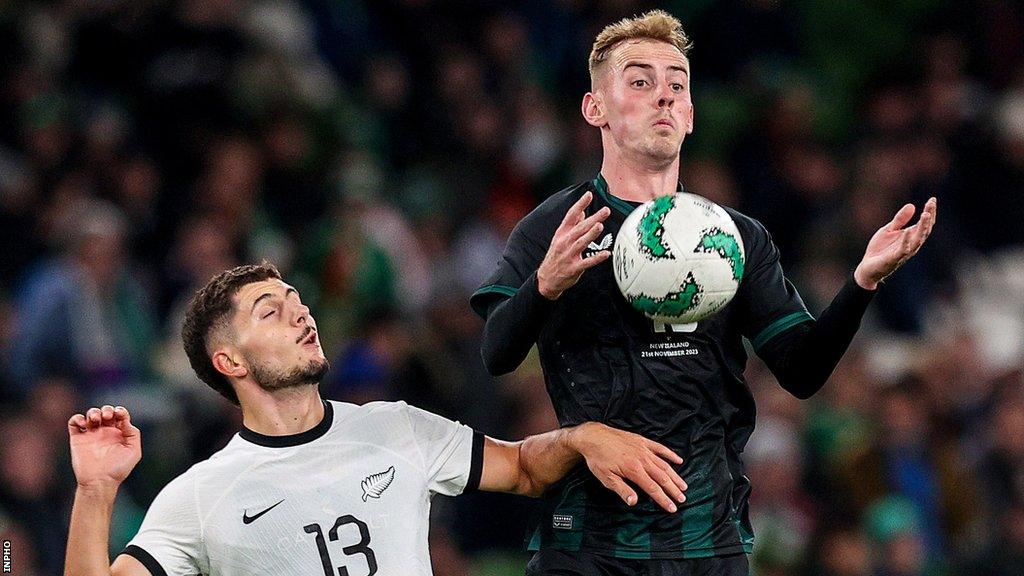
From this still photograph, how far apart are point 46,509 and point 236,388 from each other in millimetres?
3092

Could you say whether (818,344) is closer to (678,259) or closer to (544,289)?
(678,259)

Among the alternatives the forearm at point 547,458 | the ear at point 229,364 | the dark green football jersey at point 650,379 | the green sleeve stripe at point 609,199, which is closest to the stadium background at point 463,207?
the ear at point 229,364

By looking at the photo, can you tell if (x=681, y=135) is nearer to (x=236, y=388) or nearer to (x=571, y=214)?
(x=571, y=214)

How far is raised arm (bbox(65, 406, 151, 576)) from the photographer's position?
522cm

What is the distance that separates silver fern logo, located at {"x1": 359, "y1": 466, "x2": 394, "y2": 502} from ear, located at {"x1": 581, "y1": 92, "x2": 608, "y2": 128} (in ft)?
4.50

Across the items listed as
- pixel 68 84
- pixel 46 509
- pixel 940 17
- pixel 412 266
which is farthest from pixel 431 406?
pixel 940 17

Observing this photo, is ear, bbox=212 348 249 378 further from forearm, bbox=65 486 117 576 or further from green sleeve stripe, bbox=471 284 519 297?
green sleeve stripe, bbox=471 284 519 297

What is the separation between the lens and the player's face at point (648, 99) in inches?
214

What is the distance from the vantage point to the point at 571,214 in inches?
195

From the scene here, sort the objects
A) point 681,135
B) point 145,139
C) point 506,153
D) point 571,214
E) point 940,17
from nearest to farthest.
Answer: point 571,214 < point 681,135 < point 145,139 < point 506,153 < point 940,17

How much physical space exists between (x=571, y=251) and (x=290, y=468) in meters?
1.34

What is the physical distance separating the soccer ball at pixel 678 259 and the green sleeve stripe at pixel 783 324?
0.31 meters

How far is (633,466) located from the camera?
5250 millimetres

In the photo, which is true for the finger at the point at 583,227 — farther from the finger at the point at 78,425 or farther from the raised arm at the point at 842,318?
the finger at the point at 78,425
